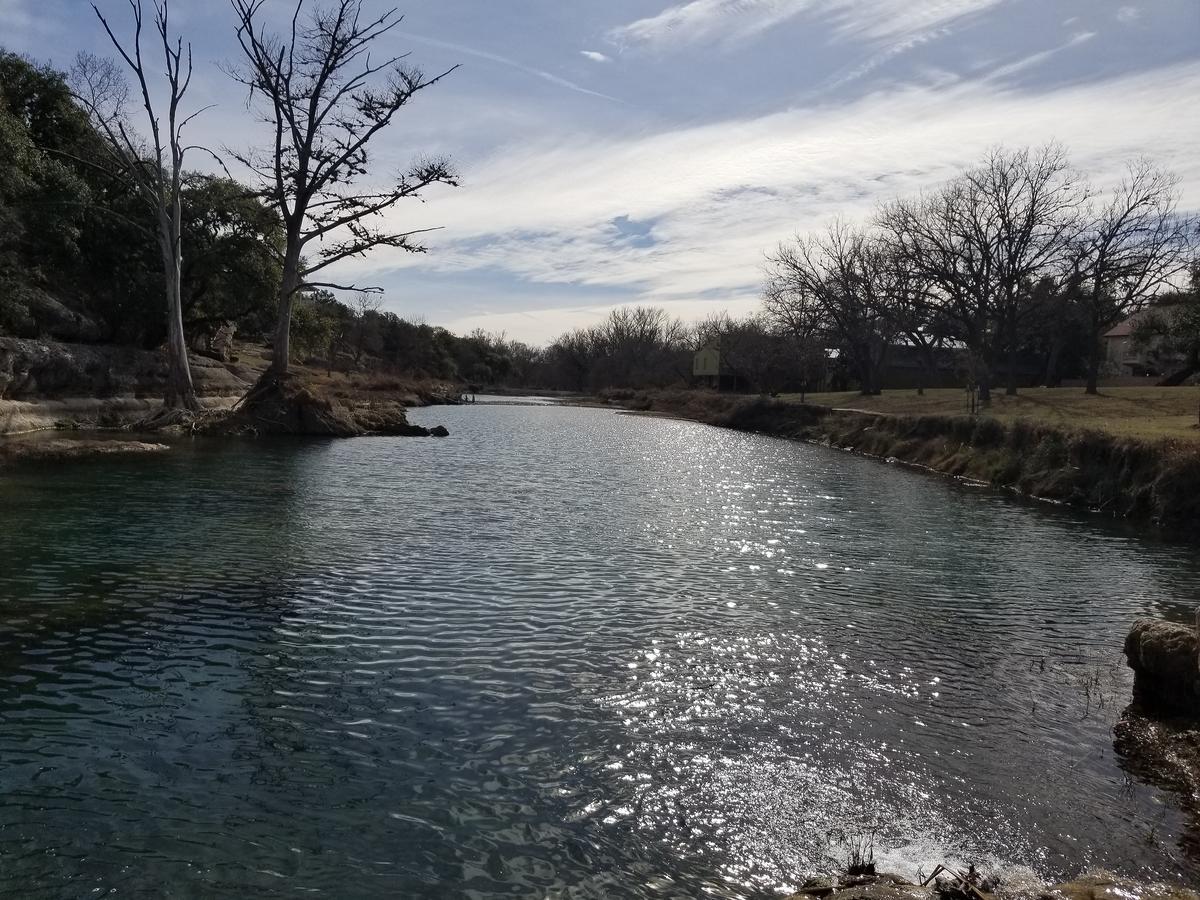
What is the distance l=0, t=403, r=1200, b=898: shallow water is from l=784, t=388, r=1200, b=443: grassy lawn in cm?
1230

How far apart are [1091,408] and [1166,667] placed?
3558 cm

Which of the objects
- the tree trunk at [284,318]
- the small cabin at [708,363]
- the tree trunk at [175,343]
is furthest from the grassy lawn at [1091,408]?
the small cabin at [708,363]

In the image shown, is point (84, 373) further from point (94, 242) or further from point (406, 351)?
point (406, 351)

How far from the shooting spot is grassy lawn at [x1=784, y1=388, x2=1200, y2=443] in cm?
2916

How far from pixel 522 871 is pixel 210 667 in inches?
200

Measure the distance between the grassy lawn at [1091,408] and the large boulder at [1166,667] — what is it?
57.1ft

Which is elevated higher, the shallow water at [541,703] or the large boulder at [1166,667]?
the large boulder at [1166,667]

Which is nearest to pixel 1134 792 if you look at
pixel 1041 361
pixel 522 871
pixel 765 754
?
pixel 765 754

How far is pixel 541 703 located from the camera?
8695mm

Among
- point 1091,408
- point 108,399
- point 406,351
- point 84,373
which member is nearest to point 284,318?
point 108,399

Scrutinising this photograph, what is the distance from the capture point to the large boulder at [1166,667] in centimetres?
877

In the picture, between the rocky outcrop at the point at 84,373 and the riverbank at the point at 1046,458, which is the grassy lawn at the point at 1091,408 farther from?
the rocky outcrop at the point at 84,373

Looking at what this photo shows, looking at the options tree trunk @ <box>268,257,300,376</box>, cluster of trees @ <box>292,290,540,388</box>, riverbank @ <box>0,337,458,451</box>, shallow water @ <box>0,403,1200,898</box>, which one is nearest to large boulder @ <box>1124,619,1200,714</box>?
shallow water @ <box>0,403,1200,898</box>

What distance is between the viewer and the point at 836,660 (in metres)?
10.4
